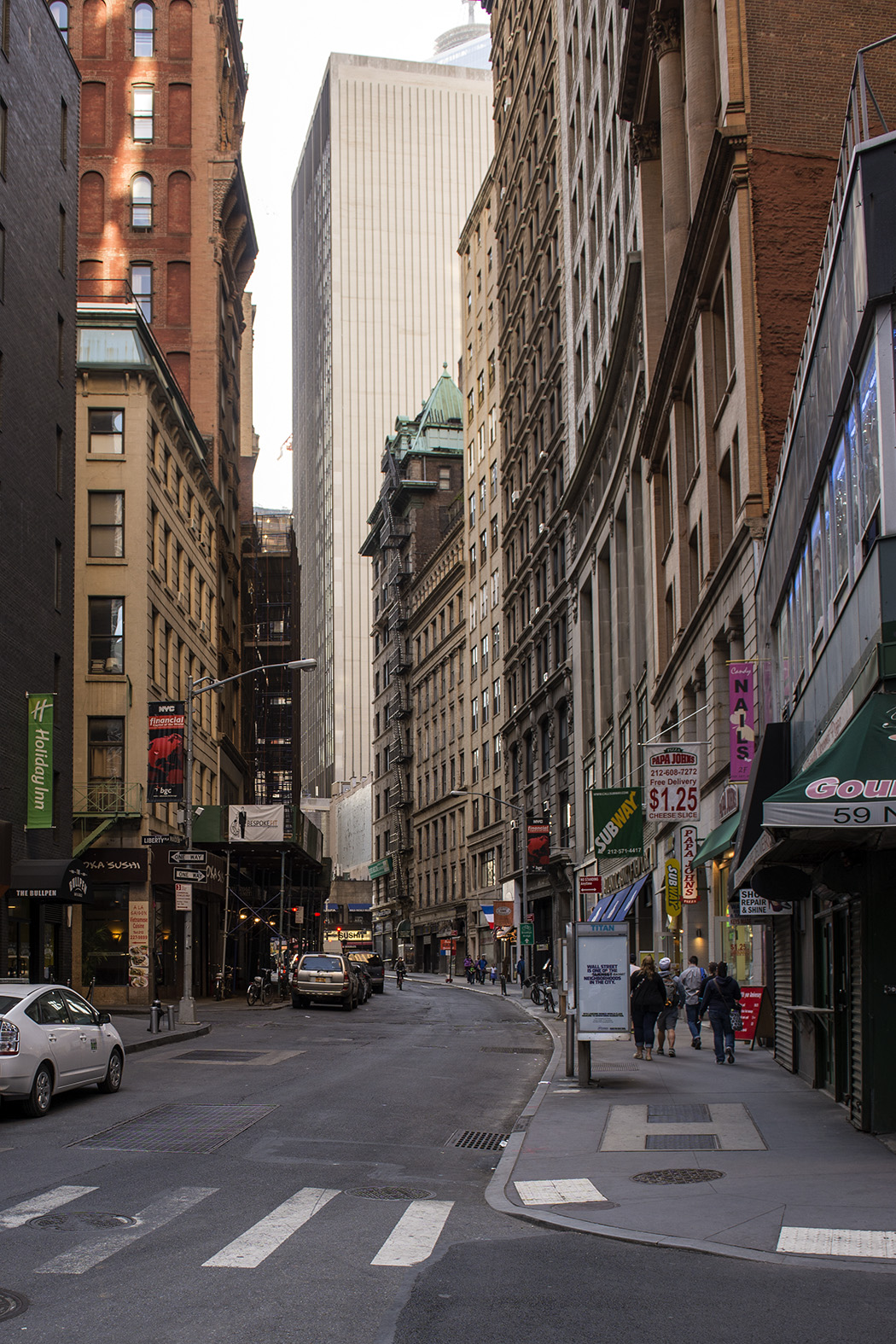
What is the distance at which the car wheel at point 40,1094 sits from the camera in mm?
15727

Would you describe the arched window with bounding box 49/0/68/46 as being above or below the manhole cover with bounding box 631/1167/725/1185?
above

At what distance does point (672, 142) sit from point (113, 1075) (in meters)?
30.5

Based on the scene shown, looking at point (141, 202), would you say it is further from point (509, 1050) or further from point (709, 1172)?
point (709, 1172)

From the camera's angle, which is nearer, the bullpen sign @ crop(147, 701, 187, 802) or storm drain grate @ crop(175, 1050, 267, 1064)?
storm drain grate @ crop(175, 1050, 267, 1064)

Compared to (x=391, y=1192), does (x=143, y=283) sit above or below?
above

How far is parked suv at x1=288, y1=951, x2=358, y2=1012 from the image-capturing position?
4266cm

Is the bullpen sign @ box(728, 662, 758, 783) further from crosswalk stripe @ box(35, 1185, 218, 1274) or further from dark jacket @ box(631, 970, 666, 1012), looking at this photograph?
crosswalk stripe @ box(35, 1185, 218, 1274)

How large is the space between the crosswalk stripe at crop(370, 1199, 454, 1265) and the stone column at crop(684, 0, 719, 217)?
29.3m

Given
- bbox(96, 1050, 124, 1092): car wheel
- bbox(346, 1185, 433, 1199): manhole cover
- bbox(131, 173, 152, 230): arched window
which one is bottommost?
bbox(96, 1050, 124, 1092): car wheel

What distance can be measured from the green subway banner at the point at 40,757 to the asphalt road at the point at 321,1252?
574 inches

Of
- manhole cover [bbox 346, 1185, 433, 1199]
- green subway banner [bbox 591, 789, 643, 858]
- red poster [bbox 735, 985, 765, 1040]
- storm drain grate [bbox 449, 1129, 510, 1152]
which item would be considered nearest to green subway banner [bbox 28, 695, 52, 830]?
green subway banner [bbox 591, 789, 643, 858]

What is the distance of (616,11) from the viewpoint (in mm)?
49688

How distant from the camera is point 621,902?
4762 centimetres

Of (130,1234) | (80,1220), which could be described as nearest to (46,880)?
(80,1220)
